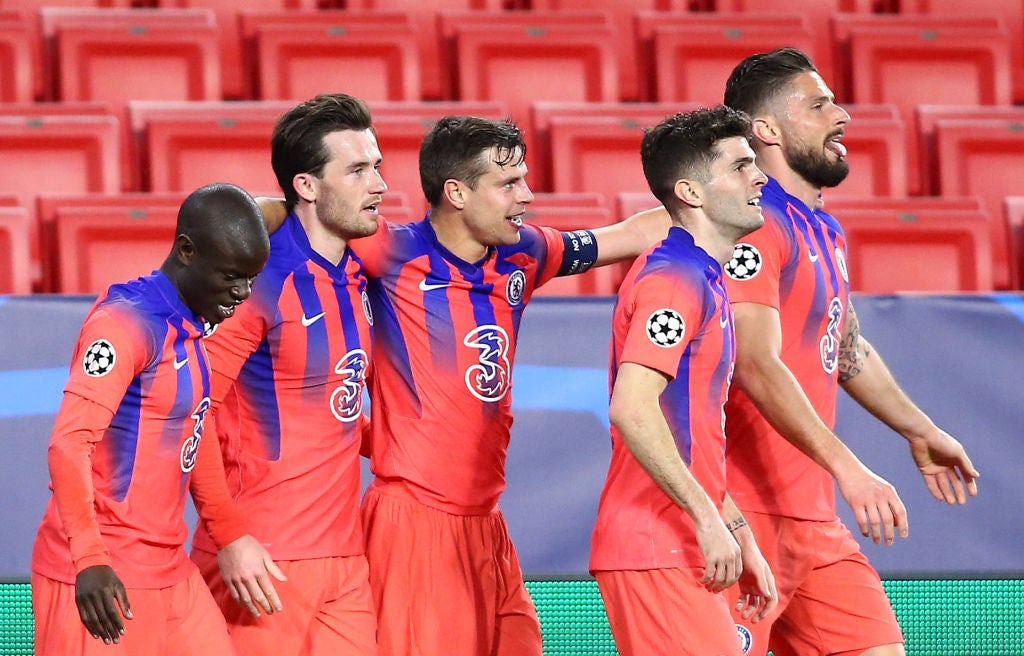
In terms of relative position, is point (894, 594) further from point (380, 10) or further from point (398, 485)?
point (380, 10)

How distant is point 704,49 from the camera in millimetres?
7129

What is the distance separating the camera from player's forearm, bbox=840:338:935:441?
13.1 ft

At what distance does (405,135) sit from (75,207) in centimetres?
147

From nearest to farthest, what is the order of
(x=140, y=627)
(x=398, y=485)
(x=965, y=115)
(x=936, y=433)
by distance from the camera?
1. (x=140, y=627)
2. (x=398, y=485)
3. (x=936, y=433)
4. (x=965, y=115)

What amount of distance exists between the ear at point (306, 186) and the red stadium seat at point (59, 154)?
282 centimetres

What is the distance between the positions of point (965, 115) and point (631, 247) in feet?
12.0

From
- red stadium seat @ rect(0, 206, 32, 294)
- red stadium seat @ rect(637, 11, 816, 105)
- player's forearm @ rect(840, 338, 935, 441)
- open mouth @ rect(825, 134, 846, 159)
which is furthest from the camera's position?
red stadium seat @ rect(637, 11, 816, 105)

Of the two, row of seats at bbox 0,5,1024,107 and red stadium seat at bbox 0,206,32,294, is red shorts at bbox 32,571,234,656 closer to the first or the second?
red stadium seat at bbox 0,206,32,294

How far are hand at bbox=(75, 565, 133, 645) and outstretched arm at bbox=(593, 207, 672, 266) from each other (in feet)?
5.49

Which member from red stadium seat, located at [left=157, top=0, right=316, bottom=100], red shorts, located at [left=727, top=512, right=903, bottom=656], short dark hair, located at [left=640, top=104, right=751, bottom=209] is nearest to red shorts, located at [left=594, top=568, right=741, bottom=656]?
red shorts, located at [left=727, top=512, right=903, bottom=656]

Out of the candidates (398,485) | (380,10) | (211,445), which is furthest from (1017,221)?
(211,445)

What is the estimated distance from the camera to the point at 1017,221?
6.32m

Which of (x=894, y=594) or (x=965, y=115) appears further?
(x=965, y=115)

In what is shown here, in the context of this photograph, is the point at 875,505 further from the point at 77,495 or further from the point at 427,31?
the point at 427,31
